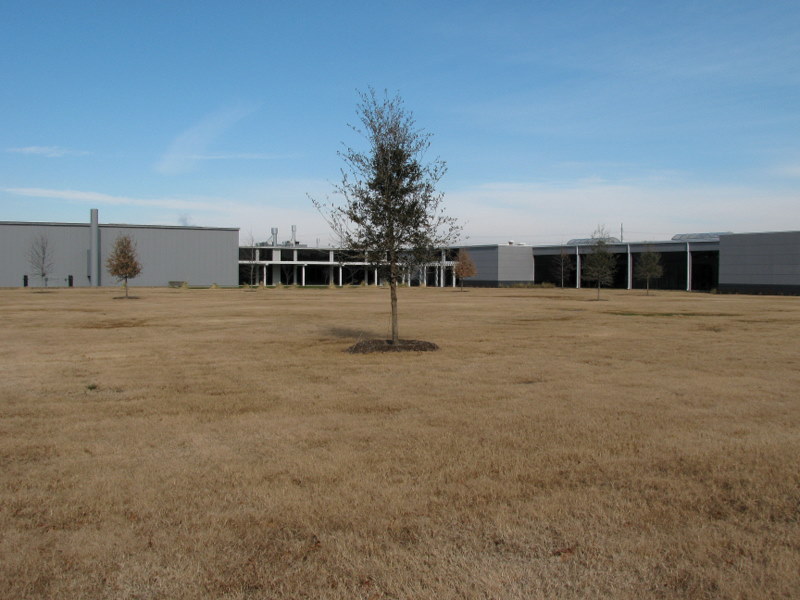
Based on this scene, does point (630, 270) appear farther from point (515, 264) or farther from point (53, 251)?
point (53, 251)

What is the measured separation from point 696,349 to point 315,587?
1528cm

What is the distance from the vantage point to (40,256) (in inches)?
2960

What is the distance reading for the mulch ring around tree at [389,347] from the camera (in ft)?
56.2

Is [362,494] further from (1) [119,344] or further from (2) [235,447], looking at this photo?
(1) [119,344]

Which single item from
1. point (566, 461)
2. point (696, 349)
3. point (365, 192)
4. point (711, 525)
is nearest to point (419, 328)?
point (365, 192)

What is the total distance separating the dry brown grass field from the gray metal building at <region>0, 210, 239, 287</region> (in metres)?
69.0

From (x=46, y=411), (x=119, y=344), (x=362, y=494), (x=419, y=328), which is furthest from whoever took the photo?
(x=419, y=328)

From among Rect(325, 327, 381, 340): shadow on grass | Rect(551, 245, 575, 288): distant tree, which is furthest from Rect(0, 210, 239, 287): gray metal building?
Rect(325, 327, 381, 340): shadow on grass

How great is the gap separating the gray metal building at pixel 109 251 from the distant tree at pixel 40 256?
1.07 ft

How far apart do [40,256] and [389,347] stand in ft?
231

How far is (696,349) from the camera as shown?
682 inches

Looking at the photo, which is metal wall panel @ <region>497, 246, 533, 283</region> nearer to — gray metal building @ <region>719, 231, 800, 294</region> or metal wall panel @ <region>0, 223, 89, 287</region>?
gray metal building @ <region>719, 231, 800, 294</region>

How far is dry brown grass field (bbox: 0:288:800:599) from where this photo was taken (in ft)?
15.1

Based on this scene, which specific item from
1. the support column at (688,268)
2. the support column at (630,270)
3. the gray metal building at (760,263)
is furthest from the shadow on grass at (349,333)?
the support column at (630,270)
